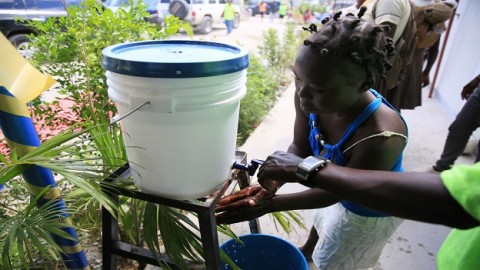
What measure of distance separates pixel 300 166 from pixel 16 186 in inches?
66.7

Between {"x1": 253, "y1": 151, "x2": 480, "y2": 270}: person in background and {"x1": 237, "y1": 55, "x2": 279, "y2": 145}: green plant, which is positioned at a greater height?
{"x1": 253, "y1": 151, "x2": 480, "y2": 270}: person in background

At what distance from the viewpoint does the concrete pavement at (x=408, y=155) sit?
6.55ft

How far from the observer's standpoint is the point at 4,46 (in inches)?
41.5

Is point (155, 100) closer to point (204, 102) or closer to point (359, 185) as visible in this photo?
point (204, 102)

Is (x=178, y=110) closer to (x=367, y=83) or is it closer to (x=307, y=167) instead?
(x=307, y=167)

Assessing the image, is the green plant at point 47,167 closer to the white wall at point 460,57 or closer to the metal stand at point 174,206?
the metal stand at point 174,206

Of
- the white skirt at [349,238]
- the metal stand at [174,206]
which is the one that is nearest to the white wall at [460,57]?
the white skirt at [349,238]

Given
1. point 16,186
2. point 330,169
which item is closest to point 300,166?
point 330,169

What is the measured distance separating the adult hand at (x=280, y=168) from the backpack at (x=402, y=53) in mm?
1769

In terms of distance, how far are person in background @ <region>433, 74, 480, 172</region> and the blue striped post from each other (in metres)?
2.91

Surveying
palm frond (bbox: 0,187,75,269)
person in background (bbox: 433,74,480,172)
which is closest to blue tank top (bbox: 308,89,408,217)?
palm frond (bbox: 0,187,75,269)

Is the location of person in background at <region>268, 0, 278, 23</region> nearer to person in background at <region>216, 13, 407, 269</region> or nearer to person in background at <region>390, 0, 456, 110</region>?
person in background at <region>390, 0, 456, 110</region>

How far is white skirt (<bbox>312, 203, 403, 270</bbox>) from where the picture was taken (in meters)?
1.32

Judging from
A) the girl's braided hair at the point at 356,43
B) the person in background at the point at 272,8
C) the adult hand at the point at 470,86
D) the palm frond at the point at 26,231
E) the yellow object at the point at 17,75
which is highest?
the girl's braided hair at the point at 356,43
